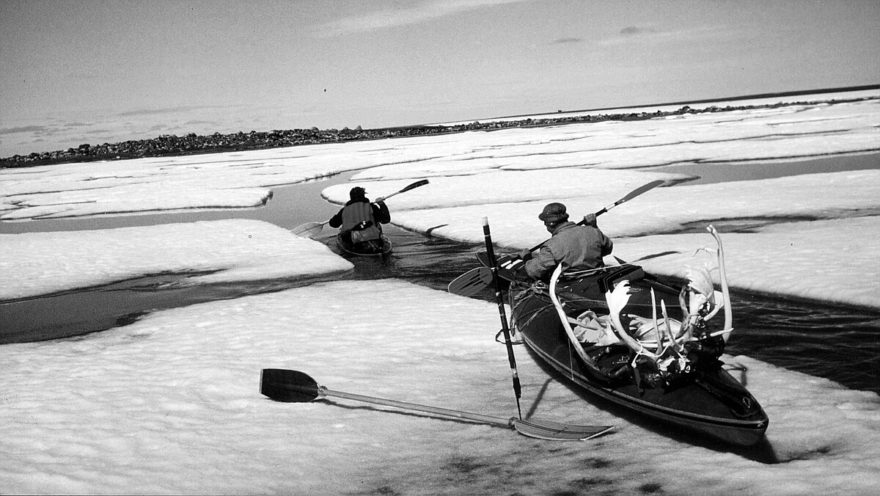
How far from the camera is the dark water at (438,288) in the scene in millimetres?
7230

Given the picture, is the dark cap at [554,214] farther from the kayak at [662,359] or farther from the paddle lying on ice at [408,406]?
the paddle lying on ice at [408,406]

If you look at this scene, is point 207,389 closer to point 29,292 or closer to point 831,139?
point 29,292

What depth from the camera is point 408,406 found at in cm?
599

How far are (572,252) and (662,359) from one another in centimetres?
242

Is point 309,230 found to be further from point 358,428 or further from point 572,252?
point 358,428

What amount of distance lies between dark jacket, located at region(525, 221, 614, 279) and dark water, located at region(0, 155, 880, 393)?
1858 millimetres

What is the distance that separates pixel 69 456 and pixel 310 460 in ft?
6.20

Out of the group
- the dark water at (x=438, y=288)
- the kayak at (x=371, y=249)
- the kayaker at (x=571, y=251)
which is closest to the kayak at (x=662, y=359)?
the kayaker at (x=571, y=251)

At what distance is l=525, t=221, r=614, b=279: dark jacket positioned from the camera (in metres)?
7.50

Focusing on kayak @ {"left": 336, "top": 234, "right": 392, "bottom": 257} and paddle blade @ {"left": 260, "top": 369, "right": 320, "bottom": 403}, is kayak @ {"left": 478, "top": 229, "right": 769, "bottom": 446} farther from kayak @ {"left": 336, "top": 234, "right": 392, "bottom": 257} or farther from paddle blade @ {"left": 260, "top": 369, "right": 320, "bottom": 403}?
kayak @ {"left": 336, "top": 234, "right": 392, "bottom": 257}

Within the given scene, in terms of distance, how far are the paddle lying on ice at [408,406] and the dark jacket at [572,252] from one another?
224 centimetres

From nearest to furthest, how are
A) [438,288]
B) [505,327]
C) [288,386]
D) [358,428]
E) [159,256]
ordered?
[505,327] → [358,428] → [288,386] → [438,288] → [159,256]

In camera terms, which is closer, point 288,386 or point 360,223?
point 288,386

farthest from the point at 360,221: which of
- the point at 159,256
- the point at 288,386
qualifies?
the point at 288,386
